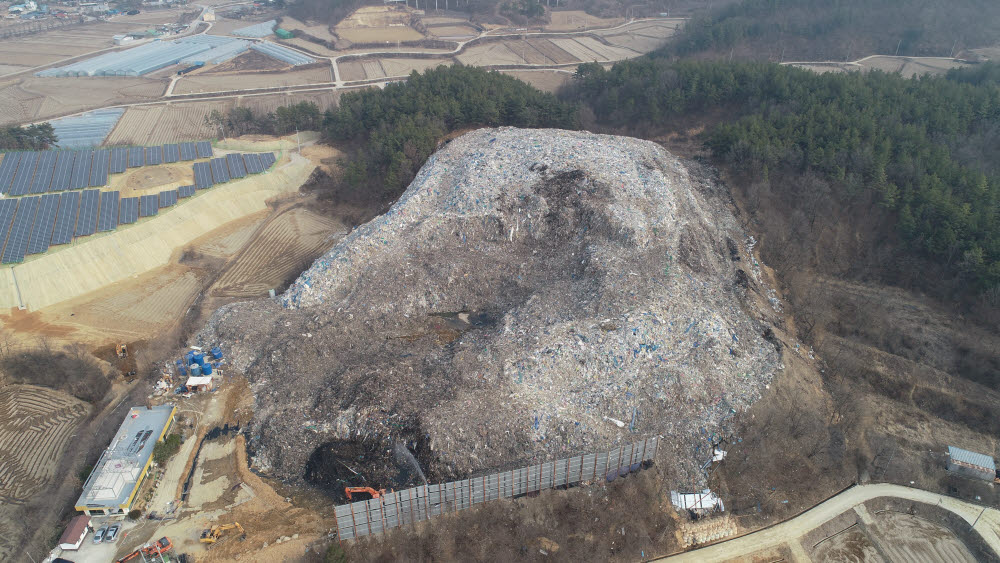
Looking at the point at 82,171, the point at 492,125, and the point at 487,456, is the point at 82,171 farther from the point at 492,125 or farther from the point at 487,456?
the point at 487,456

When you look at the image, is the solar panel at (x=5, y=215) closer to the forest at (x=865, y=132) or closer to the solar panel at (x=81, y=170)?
the solar panel at (x=81, y=170)

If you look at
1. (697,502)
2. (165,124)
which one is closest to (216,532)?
(697,502)

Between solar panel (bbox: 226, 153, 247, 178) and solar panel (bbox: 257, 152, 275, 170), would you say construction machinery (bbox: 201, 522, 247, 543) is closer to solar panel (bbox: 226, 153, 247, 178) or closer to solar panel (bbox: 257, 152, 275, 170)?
solar panel (bbox: 226, 153, 247, 178)

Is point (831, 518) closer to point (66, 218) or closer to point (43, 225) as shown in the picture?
point (66, 218)

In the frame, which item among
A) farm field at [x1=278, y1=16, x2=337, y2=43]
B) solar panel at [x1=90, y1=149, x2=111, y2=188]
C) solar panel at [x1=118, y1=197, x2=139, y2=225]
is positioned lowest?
solar panel at [x1=118, y1=197, x2=139, y2=225]

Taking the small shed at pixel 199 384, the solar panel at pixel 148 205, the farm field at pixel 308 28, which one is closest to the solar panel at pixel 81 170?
the solar panel at pixel 148 205

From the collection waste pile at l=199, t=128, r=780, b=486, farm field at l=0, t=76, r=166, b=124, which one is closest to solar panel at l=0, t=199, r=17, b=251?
waste pile at l=199, t=128, r=780, b=486
